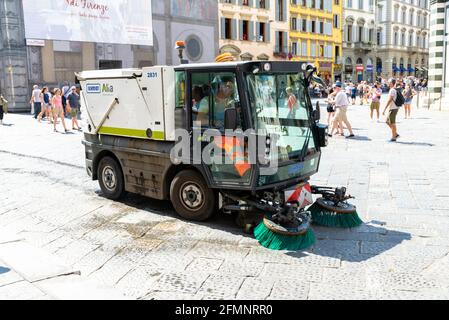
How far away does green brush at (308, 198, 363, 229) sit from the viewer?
20.2 feet

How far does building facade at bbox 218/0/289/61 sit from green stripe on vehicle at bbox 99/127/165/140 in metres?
33.7

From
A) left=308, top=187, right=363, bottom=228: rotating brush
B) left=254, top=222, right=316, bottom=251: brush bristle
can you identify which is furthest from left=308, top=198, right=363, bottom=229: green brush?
left=254, top=222, right=316, bottom=251: brush bristle

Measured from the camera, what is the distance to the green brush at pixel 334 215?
20.2 ft

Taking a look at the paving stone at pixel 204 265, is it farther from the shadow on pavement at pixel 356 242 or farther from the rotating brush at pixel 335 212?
the rotating brush at pixel 335 212

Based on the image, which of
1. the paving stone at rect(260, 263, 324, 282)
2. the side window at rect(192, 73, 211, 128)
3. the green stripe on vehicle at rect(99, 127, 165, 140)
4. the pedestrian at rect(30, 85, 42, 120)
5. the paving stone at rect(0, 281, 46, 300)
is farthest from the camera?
the pedestrian at rect(30, 85, 42, 120)

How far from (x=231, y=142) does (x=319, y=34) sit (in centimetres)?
4957

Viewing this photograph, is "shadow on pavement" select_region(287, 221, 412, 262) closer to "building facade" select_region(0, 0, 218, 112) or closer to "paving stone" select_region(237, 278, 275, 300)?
"paving stone" select_region(237, 278, 275, 300)

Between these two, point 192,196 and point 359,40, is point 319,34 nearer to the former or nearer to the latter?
point 359,40

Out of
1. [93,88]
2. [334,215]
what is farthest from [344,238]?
[93,88]

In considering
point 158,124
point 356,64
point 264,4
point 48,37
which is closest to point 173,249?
point 158,124

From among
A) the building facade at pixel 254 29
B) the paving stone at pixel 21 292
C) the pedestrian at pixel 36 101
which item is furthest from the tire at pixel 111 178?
the building facade at pixel 254 29

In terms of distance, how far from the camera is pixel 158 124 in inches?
256

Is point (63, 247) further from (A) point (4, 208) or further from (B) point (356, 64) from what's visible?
(B) point (356, 64)

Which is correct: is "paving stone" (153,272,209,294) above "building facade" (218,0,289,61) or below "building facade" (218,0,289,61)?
below
